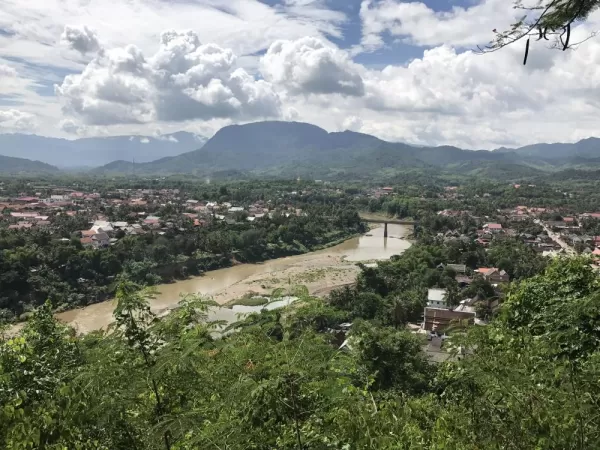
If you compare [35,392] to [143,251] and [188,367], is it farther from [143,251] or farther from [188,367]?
[143,251]

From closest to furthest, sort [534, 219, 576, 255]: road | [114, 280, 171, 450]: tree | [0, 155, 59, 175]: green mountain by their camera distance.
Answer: [114, 280, 171, 450]: tree
[534, 219, 576, 255]: road
[0, 155, 59, 175]: green mountain

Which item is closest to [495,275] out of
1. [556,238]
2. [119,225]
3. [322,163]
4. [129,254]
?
[556,238]

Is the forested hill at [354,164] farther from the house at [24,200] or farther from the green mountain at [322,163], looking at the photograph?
the house at [24,200]

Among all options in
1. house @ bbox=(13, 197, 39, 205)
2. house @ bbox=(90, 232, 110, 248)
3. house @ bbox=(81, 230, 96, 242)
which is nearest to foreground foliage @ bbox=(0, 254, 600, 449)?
house @ bbox=(90, 232, 110, 248)

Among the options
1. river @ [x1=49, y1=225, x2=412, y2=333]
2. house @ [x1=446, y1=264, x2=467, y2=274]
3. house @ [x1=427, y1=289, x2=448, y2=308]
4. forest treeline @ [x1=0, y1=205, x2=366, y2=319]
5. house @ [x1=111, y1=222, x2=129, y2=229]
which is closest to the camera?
house @ [x1=427, y1=289, x2=448, y2=308]

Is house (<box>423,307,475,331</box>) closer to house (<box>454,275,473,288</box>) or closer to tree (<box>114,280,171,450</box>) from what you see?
house (<box>454,275,473,288</box>)

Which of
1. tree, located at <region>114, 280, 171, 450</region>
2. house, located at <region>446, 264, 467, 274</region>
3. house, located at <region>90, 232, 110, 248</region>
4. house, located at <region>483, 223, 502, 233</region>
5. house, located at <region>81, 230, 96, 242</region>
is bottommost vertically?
house, located at <region>446, 264, 467, 274</region>

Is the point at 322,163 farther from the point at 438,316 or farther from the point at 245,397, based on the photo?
the point at 245,397
